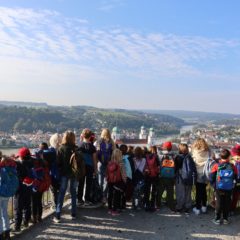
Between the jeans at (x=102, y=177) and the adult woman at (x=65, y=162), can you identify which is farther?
the jeans at (x=102, y=177)

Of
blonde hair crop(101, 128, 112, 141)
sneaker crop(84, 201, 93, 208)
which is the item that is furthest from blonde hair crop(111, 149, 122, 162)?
sneaker crop(84, 201, 93, 208)

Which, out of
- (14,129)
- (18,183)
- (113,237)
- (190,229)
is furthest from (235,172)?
(14,129)

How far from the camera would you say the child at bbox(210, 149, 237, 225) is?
7582mm

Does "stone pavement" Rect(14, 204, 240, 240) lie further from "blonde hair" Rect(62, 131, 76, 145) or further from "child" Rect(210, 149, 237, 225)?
"blonde hair" Rect(62, 131, 76, 145)

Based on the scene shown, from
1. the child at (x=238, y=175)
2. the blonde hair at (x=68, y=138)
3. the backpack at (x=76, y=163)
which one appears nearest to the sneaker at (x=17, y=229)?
the backpack at (x=76, y=163)

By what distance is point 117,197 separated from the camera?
26.6 feet

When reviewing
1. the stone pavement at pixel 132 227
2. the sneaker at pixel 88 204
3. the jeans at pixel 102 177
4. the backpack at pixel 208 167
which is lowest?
the stone pavement at pixel 132 227

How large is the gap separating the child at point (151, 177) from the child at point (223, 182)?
1.30 meters

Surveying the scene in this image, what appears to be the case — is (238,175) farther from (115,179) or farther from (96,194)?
(96,194)

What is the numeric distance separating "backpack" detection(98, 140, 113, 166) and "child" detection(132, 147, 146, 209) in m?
0.62

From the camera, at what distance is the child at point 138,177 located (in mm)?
8406

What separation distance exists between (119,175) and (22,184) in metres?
2.14

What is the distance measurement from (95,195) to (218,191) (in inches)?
108

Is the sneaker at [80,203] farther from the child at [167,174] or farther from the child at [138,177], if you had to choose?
the child at [167,174]
